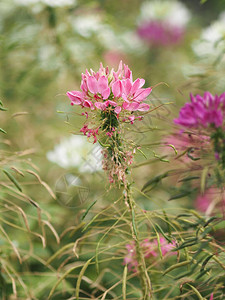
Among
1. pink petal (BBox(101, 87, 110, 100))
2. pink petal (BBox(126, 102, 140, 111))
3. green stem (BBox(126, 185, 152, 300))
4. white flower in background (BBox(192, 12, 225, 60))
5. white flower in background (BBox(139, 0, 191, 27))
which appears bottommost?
green stem (BBox(126, 185, 152, 300))

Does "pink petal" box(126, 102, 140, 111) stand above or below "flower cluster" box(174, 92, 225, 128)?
above

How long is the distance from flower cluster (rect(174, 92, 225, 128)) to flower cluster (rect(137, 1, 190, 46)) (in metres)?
1.27

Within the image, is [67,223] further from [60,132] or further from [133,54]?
[133,54]

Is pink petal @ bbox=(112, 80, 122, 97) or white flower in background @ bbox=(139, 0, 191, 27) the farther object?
white flower in background @ bbox=(139, 0, 191, 27)

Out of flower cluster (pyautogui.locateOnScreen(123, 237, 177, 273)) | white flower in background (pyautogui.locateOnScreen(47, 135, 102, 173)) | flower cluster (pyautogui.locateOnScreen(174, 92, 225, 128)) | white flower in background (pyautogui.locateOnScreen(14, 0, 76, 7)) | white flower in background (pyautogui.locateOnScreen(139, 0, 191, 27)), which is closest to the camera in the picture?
flower cluster (pyautogui.locateOnScreen(174, 92, 225, 128))

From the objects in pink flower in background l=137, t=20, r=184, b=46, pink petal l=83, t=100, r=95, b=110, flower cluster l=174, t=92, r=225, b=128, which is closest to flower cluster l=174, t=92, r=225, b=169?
flower cluster l=174, t=92, r=225, b=128

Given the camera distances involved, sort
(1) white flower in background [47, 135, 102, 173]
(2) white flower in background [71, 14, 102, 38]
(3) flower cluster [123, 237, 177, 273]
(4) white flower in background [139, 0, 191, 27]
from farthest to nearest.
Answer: (4) white flower in background [139, 0, 191, 27] < (2) white flower in background [71, 14, 102, 38] < (1) white flower in background [47, 135, 102, 173] < (3) flower cluster [123, 237, 177, 273]

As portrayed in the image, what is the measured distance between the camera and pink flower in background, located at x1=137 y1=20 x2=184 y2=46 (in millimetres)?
1646

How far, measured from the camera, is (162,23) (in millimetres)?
1664

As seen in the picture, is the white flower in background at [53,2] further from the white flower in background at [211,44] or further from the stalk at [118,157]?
the stalk at [118,157]

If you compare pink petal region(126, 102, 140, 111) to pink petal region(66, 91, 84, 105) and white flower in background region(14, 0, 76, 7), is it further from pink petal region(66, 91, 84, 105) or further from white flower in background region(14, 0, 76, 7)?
white flower in background region(14, 0, 76, 7)

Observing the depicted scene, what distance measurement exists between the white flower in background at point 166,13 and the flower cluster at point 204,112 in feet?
4.30

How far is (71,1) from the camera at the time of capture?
114 cm

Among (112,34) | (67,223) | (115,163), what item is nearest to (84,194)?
(115,163)
